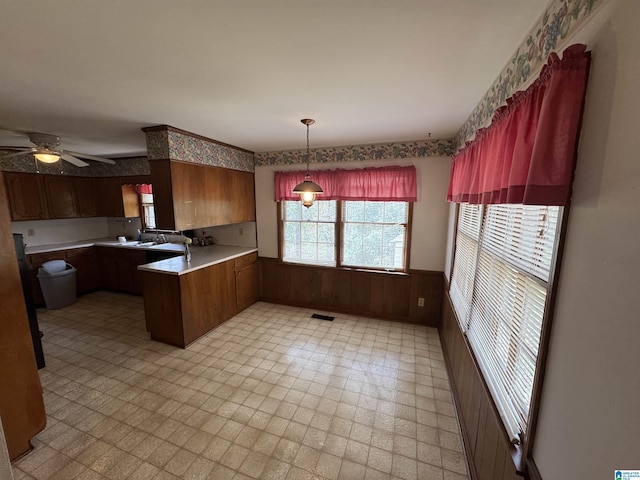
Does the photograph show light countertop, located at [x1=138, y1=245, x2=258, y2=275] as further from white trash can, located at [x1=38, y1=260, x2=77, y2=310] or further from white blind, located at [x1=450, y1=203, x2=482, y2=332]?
white blind, located at [x1=450, y1=203, x2=482, y2=332]

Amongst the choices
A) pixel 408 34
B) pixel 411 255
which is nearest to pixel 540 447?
pixel 408 34

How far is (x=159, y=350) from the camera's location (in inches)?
114

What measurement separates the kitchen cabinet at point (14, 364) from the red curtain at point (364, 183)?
283 cm

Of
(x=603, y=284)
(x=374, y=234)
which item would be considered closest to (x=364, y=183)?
(x=374, y=234)

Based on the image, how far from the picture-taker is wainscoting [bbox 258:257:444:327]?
3471mm

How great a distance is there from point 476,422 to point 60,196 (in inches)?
256

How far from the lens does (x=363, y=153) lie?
348 cm

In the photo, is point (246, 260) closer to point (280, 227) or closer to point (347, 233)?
point (280, 227)

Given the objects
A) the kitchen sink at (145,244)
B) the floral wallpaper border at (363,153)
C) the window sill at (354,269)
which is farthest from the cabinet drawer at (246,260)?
the kitchen sink at (145,244)

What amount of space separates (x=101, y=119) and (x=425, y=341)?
13.9 feet

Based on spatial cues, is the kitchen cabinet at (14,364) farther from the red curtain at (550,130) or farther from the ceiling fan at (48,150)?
the red curtain at (550,130)

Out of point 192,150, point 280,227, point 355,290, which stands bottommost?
point 355,290

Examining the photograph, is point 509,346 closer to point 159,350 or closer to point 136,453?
point 136,453

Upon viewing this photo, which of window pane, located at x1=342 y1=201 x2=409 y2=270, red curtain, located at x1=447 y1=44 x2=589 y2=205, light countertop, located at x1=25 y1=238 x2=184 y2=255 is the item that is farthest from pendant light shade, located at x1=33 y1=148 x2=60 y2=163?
red curtain, located at x1=447 y1=44 x2=589 y2=205
